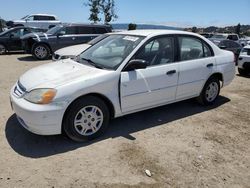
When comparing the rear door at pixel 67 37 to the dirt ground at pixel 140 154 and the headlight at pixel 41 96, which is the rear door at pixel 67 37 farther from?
the headlight at pixel 41 96

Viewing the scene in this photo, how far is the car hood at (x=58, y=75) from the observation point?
400 cm

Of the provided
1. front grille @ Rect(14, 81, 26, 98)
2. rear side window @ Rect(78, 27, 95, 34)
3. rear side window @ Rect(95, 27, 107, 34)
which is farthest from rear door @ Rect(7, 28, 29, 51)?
front grille @ Rect(14, 81, 26, 98)

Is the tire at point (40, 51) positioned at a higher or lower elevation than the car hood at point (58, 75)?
lower

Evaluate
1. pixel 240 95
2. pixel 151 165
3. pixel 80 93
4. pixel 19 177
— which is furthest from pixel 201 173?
pixel 240 95

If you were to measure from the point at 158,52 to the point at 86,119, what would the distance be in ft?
5.87

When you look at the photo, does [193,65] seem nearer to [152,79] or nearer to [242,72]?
[152,79]

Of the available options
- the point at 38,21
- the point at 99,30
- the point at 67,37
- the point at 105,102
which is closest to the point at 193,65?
the point at 105,102

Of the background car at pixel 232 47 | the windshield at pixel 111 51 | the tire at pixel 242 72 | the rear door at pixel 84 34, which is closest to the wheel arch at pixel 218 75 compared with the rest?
the windshield at pixel 111 51

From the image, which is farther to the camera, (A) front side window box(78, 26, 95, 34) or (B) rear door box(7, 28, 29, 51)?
(B) rear door box(7, 28, 29, 51)

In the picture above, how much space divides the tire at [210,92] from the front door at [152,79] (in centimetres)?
Result: 99

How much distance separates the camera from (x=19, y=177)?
3.31 m

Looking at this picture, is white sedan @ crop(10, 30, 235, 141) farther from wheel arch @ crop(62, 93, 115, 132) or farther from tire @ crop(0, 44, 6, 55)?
tire @ crop(0, 44, 6, 55)

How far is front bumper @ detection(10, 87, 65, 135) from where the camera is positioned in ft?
12.2

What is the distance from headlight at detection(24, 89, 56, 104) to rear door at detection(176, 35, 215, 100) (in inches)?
95.1
